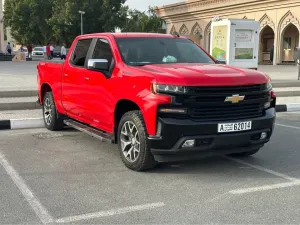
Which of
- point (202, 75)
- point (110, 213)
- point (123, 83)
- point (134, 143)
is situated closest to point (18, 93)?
point (123, 83)

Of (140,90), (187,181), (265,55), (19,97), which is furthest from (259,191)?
(265,55)

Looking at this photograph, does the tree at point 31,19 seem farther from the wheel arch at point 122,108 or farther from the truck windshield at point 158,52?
the wheel arch at point 122,108

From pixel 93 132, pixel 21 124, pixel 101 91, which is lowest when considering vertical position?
pixel 21 124

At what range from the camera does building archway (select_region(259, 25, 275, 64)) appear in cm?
4005

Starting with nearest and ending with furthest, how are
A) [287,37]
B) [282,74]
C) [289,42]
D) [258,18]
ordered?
[282,74], [258,18], [289,42], [287,37]

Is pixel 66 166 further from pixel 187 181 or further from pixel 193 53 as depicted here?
pixel 193 53

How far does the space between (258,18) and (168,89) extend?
35.5m

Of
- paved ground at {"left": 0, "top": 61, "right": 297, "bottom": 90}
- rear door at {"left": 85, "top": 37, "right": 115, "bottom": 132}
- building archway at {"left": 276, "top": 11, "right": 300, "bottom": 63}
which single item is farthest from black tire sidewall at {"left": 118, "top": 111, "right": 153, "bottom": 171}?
building archway at {"left": 276, "top": 11, "right": 300, "bottom": 63}

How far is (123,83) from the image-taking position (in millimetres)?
5398

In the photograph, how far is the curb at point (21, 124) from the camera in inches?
331

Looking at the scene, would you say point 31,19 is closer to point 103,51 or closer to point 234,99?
→ point 103,51

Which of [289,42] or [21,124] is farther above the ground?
[289,42]

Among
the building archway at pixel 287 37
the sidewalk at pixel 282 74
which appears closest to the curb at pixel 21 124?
the sidewalk at pixel 282 74

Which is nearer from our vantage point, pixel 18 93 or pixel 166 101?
pixel 166 101
